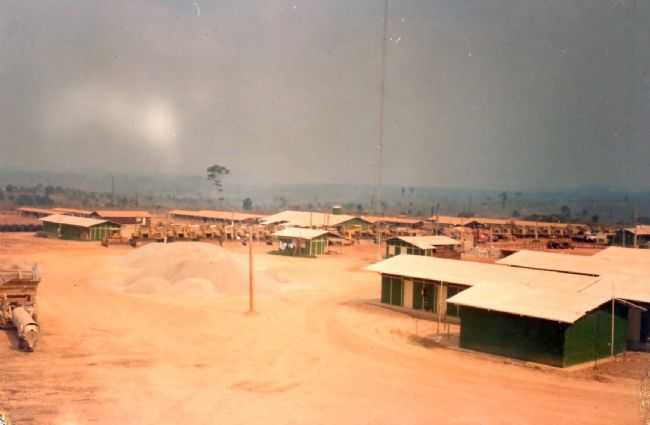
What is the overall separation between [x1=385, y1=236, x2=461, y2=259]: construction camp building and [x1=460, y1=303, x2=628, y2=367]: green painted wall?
20.6 meters

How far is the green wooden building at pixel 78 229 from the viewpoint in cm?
5059

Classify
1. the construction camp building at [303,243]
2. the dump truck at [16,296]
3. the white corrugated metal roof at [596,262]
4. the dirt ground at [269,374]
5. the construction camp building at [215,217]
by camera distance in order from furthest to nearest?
the construction camp building at [215,217] → the construction camp building at [303,243] → the white corrugated metal roof at [596,262] → the dump truck at [16,296] → the dirt ground at [269,374]

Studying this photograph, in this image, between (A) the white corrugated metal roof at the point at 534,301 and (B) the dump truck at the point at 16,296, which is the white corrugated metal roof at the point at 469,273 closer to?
(A) the white corrugated metal roof at the point at 534,301

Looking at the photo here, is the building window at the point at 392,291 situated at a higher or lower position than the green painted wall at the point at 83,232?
lower

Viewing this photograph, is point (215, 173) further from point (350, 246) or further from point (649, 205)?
point (649, 205)

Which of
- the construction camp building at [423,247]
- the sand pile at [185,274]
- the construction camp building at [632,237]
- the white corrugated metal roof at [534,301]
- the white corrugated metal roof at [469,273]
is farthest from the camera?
the construction camp building at [632,237]

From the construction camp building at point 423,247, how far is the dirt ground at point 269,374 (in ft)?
51.6

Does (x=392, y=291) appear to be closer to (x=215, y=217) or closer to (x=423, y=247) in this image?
(x=423, y=247)

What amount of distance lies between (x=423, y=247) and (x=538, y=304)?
872 inches

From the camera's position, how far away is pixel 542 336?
17.4 meters

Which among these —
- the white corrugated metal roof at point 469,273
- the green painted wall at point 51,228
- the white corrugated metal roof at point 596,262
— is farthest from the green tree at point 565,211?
the white corrugated metal roof at point 469,273

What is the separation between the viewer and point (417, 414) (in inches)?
512

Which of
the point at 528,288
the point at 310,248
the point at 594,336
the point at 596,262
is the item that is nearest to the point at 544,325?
the point at 594,336

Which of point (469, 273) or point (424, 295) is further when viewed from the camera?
point (424, 295)
